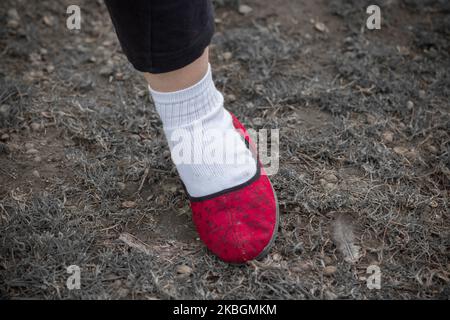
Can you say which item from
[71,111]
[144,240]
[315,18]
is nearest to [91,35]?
[71,111]

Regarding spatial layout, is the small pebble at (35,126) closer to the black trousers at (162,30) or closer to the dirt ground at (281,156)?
the dirt ground at (281,156)

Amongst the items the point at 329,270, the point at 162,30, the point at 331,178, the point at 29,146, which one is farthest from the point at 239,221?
the point at 29,146

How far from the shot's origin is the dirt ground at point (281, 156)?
1101 mm

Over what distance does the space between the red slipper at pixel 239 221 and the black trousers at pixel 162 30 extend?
1.17 feet

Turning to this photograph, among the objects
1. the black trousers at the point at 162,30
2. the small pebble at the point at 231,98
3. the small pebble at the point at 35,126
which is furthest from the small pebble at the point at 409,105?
the small pebble at the point at 35,126

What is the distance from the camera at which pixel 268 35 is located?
70.2 inches

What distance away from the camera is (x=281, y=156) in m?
1.37

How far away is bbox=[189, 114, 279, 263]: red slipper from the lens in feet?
3.56

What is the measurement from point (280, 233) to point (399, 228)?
31 centimetres

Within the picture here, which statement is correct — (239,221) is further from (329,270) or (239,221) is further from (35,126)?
(35,126)

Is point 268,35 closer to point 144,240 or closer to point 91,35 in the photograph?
point 91,35

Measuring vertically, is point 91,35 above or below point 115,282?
above

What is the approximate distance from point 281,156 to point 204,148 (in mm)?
329
